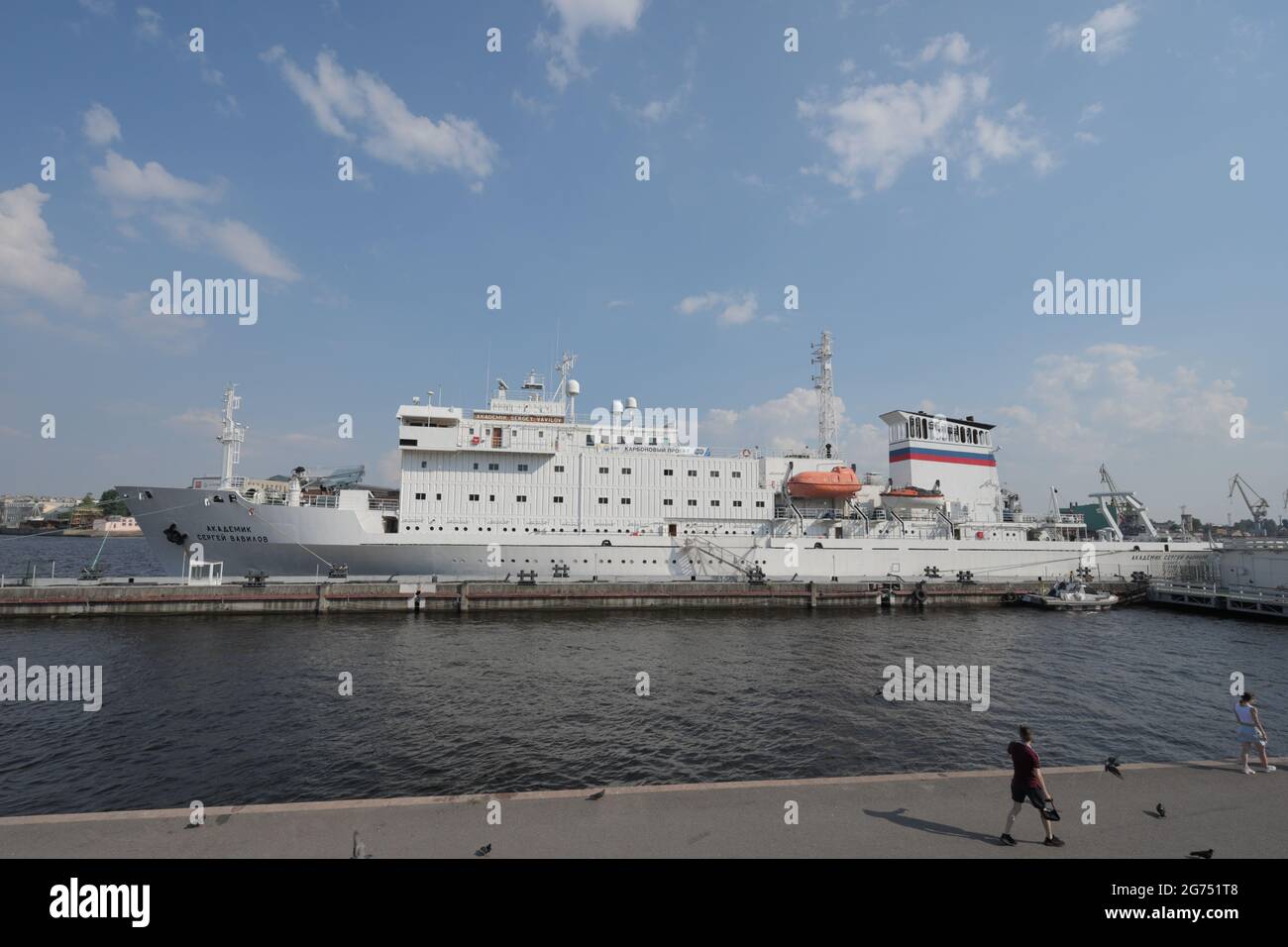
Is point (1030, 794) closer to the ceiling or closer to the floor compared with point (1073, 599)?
closer to the ceiling

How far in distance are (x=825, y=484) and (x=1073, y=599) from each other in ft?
45.2

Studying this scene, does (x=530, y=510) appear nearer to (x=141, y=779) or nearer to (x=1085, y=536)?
(x=141, y=779)

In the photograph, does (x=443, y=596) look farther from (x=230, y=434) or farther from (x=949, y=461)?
(x=949, y=461)

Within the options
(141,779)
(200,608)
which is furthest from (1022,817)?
(200,608)

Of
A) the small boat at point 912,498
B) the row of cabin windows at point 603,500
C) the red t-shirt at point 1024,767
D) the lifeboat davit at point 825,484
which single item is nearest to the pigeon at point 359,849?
the red t-shirt at point 1024,767

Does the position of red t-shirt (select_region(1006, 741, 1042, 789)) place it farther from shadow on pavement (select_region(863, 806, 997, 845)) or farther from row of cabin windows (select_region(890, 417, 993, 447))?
row of cabin windows (select_region(890, 417, 993, 447))

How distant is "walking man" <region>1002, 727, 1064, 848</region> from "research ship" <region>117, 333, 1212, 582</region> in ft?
75.3

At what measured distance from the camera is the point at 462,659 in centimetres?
1738

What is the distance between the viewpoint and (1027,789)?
581 centimetres

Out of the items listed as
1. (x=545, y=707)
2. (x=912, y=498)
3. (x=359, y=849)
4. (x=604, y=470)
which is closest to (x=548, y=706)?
(x=545, y=707)

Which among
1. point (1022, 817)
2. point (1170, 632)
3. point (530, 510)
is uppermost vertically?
point (530, 510)

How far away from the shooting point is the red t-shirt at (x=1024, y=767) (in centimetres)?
579
